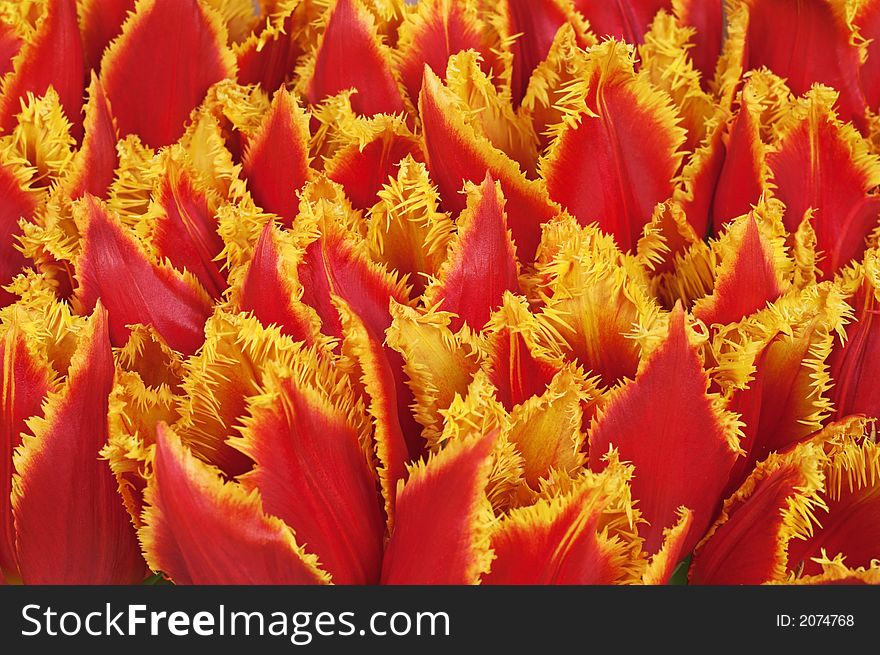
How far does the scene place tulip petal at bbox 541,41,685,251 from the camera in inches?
16.2

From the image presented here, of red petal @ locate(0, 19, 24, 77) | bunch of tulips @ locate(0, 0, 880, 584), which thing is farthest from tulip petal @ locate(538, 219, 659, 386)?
red petal @ locate(0, 19, 24, 77)

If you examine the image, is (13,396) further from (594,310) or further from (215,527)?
(594,310)

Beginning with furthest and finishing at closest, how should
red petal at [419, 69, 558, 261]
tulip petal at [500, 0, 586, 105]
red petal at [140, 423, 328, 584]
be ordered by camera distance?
tulip petal at [500, 0, 586, 105]
red petal at [419, 69, 558, 261]
red petal at [140, 423, 328, 584]

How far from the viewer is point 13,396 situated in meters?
0.36

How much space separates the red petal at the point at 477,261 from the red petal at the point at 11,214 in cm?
21

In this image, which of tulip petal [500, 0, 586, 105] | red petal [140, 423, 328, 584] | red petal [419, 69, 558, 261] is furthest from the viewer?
tulip petal [500, 0, 586, 105]

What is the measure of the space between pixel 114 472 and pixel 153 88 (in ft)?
0.75

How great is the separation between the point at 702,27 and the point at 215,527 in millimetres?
388

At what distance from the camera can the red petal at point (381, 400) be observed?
34 cm

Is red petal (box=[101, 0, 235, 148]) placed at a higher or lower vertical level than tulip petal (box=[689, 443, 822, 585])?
higher

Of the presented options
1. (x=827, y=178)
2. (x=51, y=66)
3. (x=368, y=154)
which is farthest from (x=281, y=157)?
(x=827, y=178)

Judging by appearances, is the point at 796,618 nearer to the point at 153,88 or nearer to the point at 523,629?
the point at 523,629

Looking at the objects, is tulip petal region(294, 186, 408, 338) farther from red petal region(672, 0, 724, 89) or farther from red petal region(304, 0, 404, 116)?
red petal region(672, 0, 724, 89)

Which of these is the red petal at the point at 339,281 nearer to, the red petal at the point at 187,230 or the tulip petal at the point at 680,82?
the red petal at the point at 187,230
